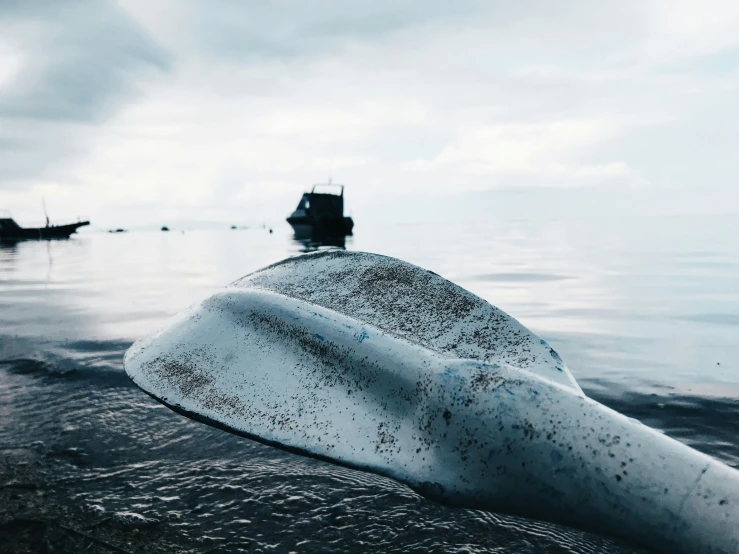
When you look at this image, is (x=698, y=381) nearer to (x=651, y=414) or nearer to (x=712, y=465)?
(x=651, y=414)

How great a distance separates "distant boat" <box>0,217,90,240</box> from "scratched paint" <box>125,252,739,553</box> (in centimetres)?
4368

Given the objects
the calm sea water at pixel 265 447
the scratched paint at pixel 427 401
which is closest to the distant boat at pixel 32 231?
the calm sea water at pixel 265 447

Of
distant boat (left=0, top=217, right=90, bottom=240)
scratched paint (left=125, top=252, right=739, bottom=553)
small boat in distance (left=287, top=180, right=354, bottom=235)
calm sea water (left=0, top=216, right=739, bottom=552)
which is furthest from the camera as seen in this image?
distant boat (left=0, top=217, right=90, bottom=240)

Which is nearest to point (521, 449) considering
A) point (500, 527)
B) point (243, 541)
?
point (500, 527)

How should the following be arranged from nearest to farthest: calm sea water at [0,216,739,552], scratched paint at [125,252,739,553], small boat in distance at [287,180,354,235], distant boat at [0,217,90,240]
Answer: scratched paint at [125,252,739,553], calm sea water at [0,216,739,552], small boat in distance at [287,180,354,235], distant boat at [0,217,90,240]

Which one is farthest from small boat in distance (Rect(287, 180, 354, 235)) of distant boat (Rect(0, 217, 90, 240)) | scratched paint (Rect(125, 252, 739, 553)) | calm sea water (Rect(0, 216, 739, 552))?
scratched paint (Rect(125, 252, 739, 553))

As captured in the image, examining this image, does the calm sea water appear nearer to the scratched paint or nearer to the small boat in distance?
the scratched paint

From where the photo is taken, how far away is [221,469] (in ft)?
6.72

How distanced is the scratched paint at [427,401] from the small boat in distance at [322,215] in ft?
101

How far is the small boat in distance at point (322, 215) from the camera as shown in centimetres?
3390

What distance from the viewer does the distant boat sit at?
38812 millimetres

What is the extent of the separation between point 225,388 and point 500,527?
1396 millimetres

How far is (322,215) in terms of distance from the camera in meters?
34.2

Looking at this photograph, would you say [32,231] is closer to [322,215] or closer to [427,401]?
[322,215]
